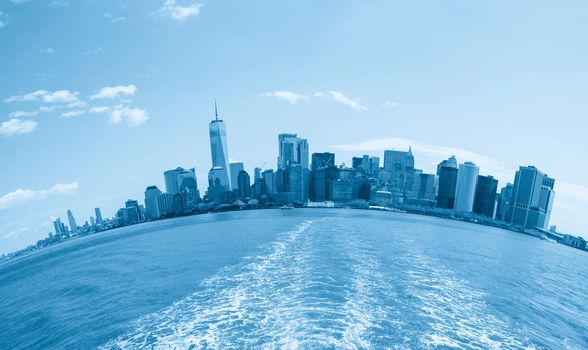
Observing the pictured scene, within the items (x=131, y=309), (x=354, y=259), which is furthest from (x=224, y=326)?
(x=354, y=259)

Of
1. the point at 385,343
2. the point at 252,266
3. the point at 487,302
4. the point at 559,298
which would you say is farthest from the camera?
the point at 252,266

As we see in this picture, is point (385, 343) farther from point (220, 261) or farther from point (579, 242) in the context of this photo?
point (579, 242)

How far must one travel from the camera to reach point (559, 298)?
41.0m

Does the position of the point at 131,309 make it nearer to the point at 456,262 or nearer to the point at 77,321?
the point at 77,321

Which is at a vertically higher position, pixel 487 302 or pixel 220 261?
pixel 487 302

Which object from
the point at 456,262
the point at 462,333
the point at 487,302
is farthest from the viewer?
the point at 456,262

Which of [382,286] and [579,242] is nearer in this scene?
[382,286]

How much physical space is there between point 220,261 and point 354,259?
2386 cm

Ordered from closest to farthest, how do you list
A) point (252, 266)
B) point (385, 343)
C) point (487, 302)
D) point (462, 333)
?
point (385, 343), point (462, 333), point (487, 302), point (252, 266)

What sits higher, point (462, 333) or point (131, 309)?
point (462, 333)

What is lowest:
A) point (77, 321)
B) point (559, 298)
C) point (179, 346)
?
point (77, 321)

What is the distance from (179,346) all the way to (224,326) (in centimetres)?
409

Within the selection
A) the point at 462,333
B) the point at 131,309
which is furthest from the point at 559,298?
the point at 131,309

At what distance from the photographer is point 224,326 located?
25844 mm
